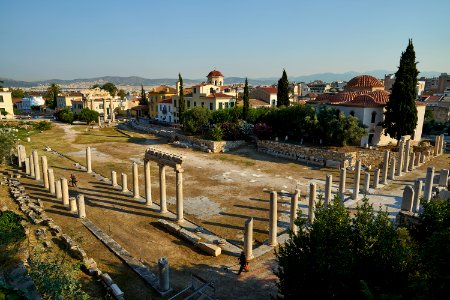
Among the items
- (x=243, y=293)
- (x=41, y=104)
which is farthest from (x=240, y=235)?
(x=41, y=104)

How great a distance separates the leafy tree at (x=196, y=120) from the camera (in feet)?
155

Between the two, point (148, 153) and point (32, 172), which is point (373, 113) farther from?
point (32, 172)

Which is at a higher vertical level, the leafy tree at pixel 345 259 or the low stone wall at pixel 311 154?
the leafy tree at pixel 345 259

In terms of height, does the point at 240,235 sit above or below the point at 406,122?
below

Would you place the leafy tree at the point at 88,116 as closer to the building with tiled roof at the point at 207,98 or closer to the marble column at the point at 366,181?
the building with tiled roof at the point at 207,98

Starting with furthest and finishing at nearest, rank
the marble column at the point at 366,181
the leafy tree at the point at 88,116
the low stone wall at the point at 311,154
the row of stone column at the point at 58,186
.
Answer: the leafy tree at the point at 88,116, the low stone wall at the point at 311,154, the marble column at the point at 366,181, the row of stone column at the point at 58,186

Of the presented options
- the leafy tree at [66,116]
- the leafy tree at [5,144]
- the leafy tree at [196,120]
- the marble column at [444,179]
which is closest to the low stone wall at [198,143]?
the leafy tree at [196,120]

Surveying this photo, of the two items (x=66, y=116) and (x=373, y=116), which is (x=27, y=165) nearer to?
(x=373, y=116)

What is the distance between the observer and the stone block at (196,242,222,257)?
613 inches

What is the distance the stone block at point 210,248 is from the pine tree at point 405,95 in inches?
1091

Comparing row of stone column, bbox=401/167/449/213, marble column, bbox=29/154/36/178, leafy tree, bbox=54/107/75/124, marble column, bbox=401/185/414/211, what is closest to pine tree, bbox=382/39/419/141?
row of stone column, bbox=401/167/449/213

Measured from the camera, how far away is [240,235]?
58.6 ft

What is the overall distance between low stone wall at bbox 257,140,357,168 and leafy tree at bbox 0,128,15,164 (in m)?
26.9

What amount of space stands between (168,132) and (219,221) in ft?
112
